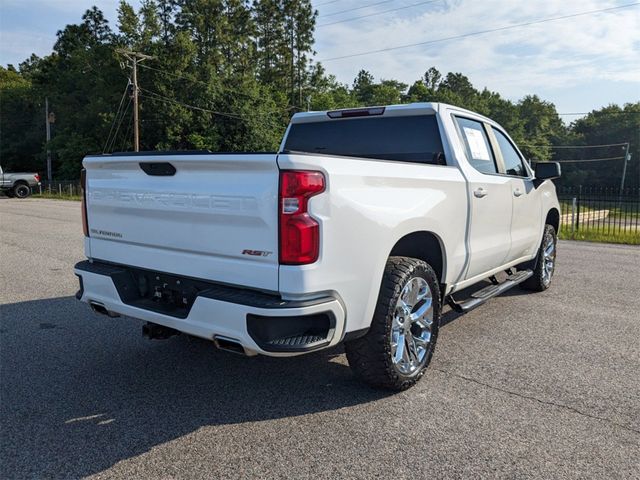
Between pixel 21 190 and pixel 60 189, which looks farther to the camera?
pixel 60 189

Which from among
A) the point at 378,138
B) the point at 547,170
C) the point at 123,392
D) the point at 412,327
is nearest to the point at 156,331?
the point at 123,392

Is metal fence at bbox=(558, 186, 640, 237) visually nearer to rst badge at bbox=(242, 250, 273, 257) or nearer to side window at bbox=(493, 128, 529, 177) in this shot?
side window at bbox=(493, 128, 529, 177)

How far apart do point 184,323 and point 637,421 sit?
2.72 meters

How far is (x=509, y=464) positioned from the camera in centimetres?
262

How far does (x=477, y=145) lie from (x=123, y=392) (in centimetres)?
351

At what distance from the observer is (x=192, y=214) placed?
3.02 metres

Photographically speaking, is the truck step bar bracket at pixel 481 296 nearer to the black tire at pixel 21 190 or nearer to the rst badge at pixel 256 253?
the rst badge at pixel 256 253

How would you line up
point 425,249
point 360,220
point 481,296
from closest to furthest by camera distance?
point 360,220, point 425,249, point 481,296

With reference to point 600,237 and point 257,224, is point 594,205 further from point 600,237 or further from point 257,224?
point 257,224

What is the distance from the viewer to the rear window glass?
437 centimetres

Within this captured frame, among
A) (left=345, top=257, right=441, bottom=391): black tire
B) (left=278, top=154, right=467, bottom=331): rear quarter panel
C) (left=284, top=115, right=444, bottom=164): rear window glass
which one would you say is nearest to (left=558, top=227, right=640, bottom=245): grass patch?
(left=284, top=115, right=444, bottom=164): rear window glass

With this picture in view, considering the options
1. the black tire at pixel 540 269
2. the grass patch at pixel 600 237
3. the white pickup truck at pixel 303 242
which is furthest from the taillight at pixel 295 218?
the grass patch at pixel 600 237

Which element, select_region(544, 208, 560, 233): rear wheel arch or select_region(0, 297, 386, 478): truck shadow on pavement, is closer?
select_region(0, 297, 386, 478): truck shadow on pavement

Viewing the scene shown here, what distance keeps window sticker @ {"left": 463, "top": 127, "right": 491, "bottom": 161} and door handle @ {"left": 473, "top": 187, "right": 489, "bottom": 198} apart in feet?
1.10
